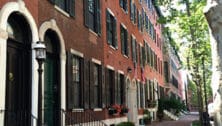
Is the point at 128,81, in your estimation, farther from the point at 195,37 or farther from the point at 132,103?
the point at 195,37

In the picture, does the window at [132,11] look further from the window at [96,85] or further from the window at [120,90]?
the window at [96,85]

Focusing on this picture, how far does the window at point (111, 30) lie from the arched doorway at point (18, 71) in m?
9.17

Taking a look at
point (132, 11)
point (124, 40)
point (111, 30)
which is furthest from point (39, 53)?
point (132, 11)

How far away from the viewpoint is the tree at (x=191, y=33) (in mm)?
22812

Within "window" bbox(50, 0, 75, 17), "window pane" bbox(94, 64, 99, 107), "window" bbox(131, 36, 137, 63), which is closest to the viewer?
"window" bbox(50, 0, 75, 17)

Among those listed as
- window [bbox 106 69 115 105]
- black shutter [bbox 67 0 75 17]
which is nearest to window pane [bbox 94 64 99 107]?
window [bbox 106 69 115 105]

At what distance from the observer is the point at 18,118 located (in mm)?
9914

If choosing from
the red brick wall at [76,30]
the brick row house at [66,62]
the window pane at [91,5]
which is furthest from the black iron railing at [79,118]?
the window pane at [91,5]

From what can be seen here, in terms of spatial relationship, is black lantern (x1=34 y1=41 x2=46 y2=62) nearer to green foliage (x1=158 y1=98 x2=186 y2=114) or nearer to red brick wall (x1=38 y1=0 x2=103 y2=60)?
red brick wall (x1=38 y1=0 x2=103 y2=60)

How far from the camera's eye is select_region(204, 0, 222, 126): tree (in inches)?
239

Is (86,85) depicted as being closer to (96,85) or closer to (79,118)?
(79,118)

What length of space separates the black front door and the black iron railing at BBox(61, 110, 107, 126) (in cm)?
208

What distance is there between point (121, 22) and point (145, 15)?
1241cm

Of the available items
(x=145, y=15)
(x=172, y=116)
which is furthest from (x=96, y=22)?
Answer: (x=172, y=116)
